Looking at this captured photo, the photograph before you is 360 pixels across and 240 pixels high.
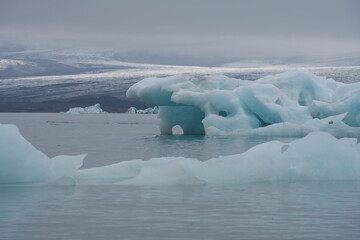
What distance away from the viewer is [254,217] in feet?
25.6

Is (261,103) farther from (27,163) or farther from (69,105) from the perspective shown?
(69,105)

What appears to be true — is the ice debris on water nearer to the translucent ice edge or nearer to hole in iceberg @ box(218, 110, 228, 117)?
hole in iceberg @ box(218, 110, 228, 117)

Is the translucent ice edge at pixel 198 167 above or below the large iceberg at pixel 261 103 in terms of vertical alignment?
above

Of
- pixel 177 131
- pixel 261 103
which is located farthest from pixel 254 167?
pixel 177 131

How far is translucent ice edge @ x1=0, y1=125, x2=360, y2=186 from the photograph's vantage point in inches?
380

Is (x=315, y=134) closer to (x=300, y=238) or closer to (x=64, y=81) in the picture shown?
(x=300, y=238)

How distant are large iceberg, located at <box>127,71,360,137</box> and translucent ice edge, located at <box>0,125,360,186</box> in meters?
10.8

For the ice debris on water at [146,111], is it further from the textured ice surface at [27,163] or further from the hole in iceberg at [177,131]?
the textured ice surface at [27,163]

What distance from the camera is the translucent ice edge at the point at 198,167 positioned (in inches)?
380

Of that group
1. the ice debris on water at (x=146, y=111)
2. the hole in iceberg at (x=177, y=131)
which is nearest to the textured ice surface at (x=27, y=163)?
the hole in iceberg at (x=177, y=131)

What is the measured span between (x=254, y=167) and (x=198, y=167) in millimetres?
753

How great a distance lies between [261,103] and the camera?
22797 mm

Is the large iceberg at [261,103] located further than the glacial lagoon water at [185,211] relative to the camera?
Yes

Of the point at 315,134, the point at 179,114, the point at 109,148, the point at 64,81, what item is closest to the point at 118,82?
the point at 64,81
